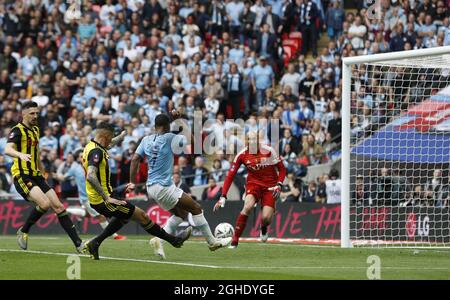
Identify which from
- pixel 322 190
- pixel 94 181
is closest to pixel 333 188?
pixel 322 190

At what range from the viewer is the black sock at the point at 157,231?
1638 centimetres

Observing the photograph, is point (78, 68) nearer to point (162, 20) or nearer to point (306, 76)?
point (162, 20)

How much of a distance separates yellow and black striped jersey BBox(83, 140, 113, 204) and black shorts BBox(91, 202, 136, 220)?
0.10 meters

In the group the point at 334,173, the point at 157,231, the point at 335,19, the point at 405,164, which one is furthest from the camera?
the point at 335,19

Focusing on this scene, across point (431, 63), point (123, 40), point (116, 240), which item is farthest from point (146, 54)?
point (431, 63)

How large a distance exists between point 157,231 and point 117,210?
71 centimetres

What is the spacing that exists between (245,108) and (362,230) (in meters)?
8.17

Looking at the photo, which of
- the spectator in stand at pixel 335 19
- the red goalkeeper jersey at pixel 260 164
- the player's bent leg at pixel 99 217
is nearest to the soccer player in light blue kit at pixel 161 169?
the red goalkeeper jersey at pixel 260 164

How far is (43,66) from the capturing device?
106 feet

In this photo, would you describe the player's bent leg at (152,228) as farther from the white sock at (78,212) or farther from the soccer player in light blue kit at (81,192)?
the white sock at (78,212)

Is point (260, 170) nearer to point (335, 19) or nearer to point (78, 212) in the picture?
point (78, 212)

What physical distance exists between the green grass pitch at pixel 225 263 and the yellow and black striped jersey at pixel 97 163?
966 mm

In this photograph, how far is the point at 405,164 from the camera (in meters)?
22.5
